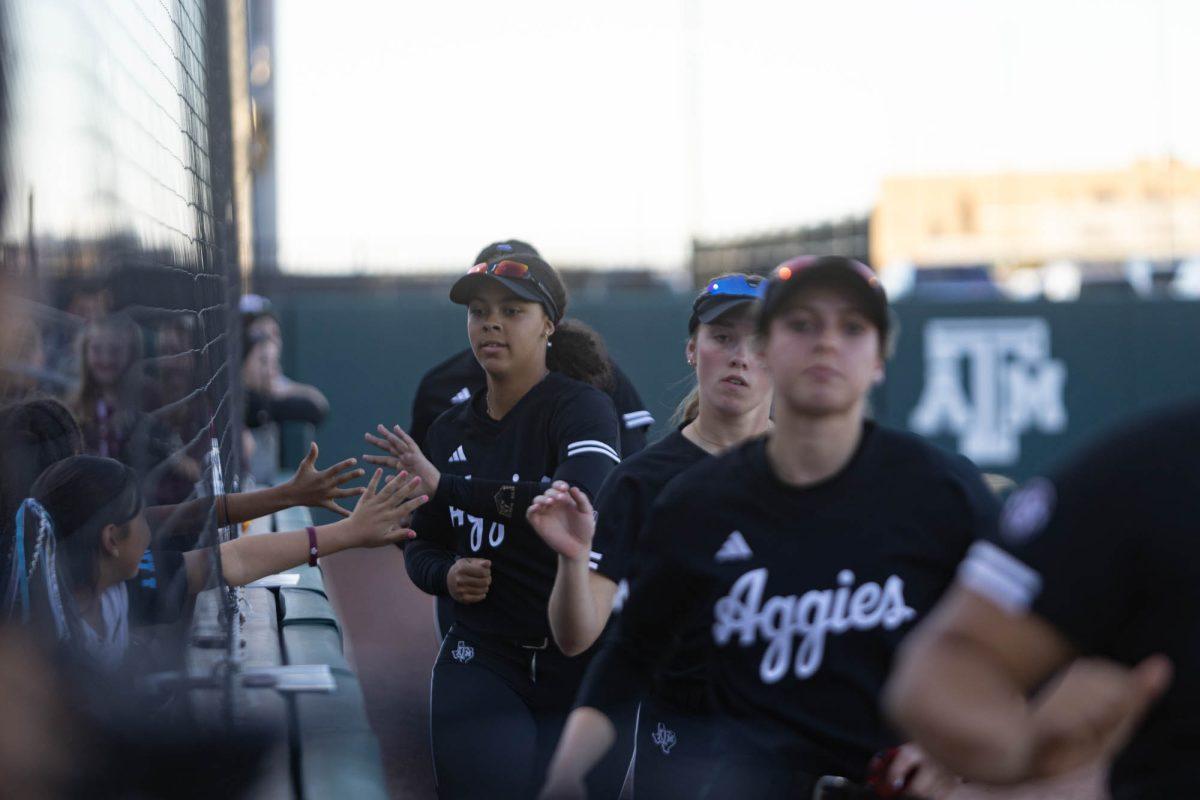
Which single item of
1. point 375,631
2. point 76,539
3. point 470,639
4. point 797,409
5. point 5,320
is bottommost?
point 375,631

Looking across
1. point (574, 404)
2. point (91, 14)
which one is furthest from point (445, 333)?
point (91, 14)

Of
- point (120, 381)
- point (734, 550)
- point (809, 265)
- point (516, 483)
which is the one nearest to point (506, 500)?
point (516, 483)

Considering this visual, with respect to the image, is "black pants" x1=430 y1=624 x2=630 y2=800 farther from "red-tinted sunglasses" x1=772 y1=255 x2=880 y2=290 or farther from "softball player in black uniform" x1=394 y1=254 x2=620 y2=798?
"red-tinted sunglasses" x1=772 y1=255 x2=880 y2=290

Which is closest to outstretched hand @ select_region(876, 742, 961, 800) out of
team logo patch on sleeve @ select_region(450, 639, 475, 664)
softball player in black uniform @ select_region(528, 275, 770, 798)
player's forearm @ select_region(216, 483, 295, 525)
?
softball player in black uniform @ select_region(528, 275, 770, 798)

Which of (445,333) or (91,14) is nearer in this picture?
(91,14)

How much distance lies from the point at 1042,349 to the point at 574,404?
11.4m

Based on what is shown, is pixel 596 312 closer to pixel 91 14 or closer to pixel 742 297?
pixel 742 297

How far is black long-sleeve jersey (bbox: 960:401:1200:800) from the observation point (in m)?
1.58

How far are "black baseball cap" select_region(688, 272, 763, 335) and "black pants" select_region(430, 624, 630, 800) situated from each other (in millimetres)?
964

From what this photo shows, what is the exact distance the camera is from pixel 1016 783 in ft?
5.65

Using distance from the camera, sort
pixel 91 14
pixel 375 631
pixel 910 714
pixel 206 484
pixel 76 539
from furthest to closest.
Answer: pixel 375 631, pixel 206 484, pixel 91 14, pixel 76 539, pixel 910 714

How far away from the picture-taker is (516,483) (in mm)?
4012

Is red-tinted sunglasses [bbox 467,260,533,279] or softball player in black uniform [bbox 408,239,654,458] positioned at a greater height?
red-tinted sunglasses [bbox 467,260,533,279]

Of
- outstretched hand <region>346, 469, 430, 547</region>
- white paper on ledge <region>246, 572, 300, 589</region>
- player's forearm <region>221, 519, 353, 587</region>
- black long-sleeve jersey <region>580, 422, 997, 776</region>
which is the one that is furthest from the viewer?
white paper on ledge <region>246, 572, 300, 589</region>
